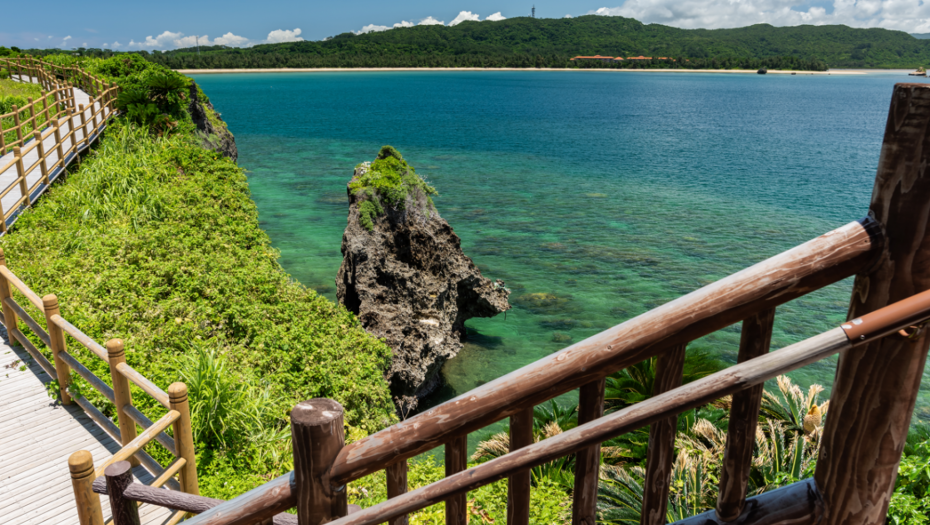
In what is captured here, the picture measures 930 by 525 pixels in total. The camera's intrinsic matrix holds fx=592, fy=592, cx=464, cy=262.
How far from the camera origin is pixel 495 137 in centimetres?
6084

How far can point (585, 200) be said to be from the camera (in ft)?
113

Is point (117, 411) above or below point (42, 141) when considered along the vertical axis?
below

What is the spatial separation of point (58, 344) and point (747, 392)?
7.59 meters

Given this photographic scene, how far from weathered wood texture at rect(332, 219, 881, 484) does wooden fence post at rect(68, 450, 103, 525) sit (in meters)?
3.26

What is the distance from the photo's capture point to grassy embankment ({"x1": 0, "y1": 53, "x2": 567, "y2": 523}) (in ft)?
23.3

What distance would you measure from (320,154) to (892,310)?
48.5 metres

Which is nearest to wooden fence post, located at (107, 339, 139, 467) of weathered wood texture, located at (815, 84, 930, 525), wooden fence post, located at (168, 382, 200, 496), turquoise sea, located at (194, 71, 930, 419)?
wooden fence post, located at (168, 382, 200, 496)

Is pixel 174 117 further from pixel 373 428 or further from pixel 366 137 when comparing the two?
pixel 366 137

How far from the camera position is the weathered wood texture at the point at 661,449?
178cm

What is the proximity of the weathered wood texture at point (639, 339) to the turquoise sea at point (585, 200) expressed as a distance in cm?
1274

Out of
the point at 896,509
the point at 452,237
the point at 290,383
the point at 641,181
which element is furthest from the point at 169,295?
the point at 641,181

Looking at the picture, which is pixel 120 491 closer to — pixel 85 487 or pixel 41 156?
pixel 85 487

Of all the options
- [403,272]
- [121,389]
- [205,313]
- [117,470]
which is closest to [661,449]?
[117,470]

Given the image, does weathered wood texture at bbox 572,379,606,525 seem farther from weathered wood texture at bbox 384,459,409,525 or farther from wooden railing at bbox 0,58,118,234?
wooden railing at bbox 0,58,118,234
